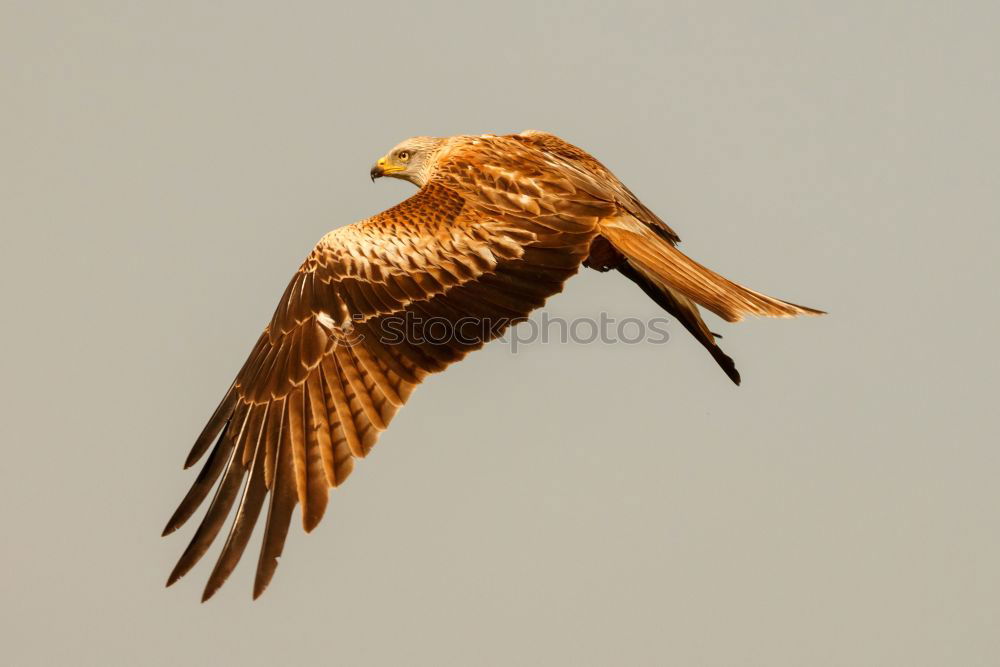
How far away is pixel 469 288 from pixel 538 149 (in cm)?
190

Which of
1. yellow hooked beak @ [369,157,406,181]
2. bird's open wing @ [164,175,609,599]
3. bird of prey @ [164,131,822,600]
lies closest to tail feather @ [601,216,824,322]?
bird of prey @ [164,131,822,600]

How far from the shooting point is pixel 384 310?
8773 millimetres

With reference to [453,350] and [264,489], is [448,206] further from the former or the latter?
[264,489]

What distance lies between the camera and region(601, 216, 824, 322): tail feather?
8766mm

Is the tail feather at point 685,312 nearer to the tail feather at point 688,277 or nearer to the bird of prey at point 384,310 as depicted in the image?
the bird of prey at point 384,310

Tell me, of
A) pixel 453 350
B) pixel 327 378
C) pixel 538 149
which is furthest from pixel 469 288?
pixel 538 149

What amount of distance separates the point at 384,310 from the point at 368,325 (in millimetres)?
153

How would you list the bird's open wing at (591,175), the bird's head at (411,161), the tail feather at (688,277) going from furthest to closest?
the bird's head at (411,161), the bird's open wing at (591,175), the tail feather at (688,277)

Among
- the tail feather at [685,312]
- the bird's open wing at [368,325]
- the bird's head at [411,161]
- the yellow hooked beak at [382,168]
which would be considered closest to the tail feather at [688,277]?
the bird's open wing at [368,325]

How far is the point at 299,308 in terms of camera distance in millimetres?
8969

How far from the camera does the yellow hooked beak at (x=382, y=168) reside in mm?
11492

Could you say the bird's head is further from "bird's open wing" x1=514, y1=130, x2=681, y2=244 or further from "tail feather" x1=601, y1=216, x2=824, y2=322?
"tail feather" x1=601, y1=216, x2=824, y2=322

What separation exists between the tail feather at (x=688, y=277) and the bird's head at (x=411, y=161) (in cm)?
224

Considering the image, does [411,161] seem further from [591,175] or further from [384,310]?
[384,310]
